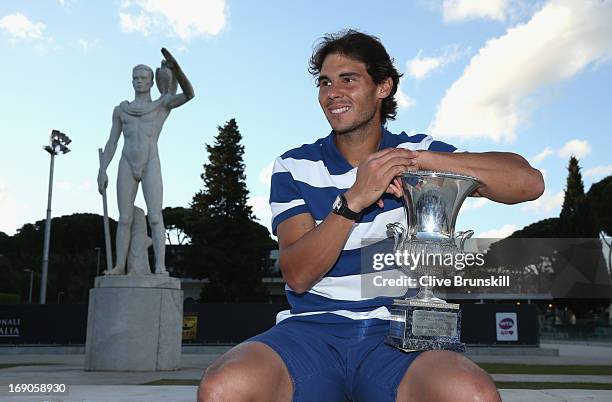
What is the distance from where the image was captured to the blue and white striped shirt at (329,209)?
1994 mm

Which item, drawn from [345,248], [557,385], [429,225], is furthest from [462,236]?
[557,385]

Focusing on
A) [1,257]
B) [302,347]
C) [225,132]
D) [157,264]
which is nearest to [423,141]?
[302,347]

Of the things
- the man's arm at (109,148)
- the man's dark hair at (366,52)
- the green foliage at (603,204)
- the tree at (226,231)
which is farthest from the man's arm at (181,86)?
the green foliage at (603,204)

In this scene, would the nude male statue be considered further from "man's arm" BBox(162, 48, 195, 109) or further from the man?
the man

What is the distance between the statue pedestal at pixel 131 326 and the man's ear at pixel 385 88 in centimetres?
808

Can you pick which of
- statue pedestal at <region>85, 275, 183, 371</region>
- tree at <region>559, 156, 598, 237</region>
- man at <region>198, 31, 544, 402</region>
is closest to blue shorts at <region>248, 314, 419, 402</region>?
man at <region>198, 31, 544, 402</region>

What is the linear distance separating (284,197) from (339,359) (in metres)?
0.58

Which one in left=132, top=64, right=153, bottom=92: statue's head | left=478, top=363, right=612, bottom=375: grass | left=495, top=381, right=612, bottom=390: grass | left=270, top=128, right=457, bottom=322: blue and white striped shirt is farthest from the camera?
left=132, top=64, right=153, bottom=92: statue's head

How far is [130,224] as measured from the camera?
10.8 meters

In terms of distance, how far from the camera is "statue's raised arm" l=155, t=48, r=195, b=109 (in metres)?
10.6

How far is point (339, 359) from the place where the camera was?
1877 mm

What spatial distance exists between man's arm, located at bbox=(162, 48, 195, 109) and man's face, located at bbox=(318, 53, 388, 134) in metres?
8.69

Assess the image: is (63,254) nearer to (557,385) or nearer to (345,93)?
(557,385)

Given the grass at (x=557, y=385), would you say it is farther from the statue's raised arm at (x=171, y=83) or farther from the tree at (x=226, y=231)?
the tree at (x=226, y=231)
